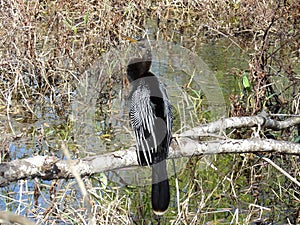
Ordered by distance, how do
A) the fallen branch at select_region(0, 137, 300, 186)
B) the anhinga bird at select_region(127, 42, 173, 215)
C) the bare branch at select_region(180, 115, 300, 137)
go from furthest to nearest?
the bare branch at select_region(180, 115, 300, 137) < the anhinga bird at select_region(127, 42, 173, 215) < the fallen branch at select_region(0, 137, 300, 186)

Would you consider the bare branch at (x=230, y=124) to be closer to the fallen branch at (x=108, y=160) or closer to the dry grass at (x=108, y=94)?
the fallen branch at (x=108, y=160)

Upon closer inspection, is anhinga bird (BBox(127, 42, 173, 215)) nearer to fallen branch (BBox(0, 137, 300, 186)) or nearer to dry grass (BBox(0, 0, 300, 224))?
fallen branch (BBox(0, 137, 300, 186))

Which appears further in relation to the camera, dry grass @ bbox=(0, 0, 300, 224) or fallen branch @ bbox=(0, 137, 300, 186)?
dry grass @ bbox=(0, 0, 300, 224)

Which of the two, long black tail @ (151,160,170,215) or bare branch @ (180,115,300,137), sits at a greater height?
bare branch @ (180,115,300,137)

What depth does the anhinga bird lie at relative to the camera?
3255mm

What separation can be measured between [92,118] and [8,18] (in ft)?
4.44

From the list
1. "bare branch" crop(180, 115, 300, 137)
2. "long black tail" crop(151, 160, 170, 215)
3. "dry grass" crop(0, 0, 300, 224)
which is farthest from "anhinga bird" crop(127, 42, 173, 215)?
"dry grass" crop(0, 0, 300, 224)

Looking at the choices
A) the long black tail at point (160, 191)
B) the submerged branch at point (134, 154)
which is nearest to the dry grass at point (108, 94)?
the long black tail at point (160, 191)

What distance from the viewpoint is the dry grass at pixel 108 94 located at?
418cm

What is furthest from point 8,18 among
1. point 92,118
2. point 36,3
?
point 92,118

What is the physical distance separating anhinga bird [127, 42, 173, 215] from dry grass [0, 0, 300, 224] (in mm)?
311

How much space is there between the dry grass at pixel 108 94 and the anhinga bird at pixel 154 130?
311 mm

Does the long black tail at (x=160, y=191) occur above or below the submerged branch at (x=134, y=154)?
below

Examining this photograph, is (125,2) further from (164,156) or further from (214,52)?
(164,156)
